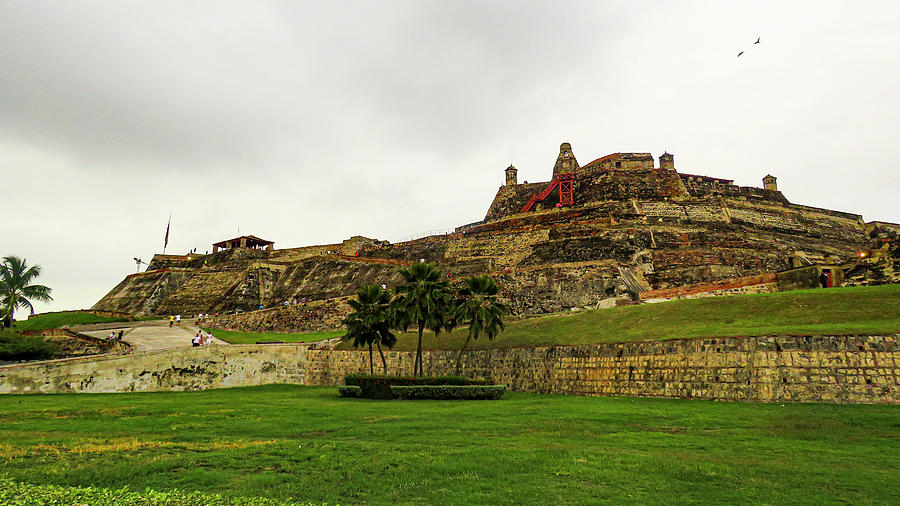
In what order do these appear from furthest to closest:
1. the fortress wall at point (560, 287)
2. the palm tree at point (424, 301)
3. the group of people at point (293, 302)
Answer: the group of people at point (293, 302), the fortress wall at point (560, 287), the palm tree at point (424, 301)

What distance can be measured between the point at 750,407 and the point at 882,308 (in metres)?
6.89

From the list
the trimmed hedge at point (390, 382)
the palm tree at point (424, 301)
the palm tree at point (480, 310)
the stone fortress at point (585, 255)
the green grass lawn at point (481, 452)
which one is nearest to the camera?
the green grass lawn at point (481, 452)

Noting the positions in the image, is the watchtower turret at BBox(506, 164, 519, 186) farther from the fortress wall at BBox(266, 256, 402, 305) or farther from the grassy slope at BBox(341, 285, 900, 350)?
the grassy slope at BBox(341, 285, 900, 350)

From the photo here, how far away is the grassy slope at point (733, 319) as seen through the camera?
18.4m

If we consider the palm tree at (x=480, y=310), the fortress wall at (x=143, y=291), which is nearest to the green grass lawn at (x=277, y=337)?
the palm tree at (x=480, y=310)

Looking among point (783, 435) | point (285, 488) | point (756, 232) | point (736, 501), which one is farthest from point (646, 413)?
point (756, 232)

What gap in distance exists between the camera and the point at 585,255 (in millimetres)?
43281

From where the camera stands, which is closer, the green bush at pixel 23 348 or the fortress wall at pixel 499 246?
the green bush at pixel 23 348

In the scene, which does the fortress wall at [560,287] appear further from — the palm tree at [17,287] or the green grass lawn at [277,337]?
the palm tree at [17,287]

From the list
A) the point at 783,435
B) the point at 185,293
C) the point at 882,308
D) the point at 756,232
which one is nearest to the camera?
the point at 783,435

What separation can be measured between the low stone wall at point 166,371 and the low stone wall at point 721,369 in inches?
488

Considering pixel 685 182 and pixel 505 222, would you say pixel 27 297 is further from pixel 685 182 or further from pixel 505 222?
pixel 685 182

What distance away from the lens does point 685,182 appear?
5941 cm

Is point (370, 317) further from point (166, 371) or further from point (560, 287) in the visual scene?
point (560, 287)
